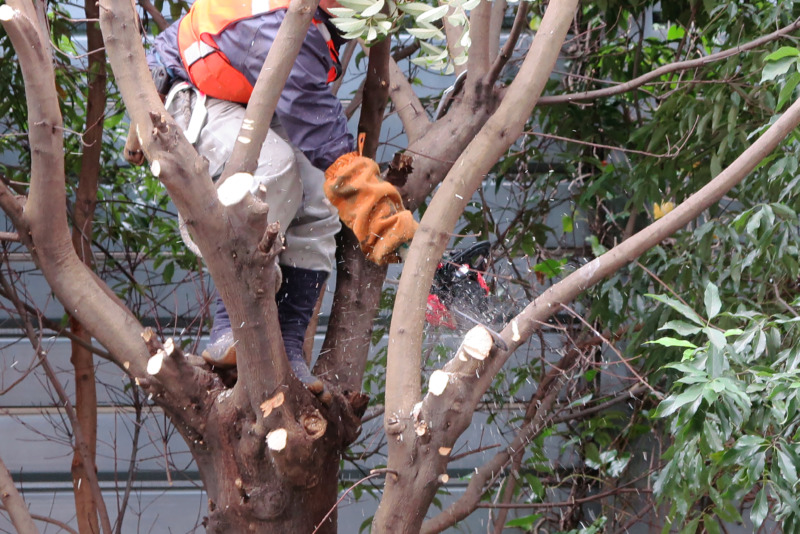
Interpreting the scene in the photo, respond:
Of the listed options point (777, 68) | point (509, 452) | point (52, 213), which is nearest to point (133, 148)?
point (52, 213)

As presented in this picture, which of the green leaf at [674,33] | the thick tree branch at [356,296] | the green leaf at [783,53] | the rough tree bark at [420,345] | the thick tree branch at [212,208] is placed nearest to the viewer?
the thick tree branch at [212,208]

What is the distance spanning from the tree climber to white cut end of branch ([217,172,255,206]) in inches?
14.5

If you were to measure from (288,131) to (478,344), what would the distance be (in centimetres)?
66

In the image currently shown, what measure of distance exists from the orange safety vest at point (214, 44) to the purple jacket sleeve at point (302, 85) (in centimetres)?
2

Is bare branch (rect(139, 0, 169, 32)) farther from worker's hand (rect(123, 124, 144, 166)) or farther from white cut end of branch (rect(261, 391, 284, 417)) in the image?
white cut end of branch (rect(261, 391, 284, 417))

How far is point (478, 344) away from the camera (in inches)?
53.1

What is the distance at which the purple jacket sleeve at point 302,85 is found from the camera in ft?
5.55

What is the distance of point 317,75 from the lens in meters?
1.74

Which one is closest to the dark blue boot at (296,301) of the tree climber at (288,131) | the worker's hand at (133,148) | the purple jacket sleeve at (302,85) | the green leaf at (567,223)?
the tree climber at (288,131)

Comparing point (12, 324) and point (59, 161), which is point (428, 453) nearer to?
point (59, 161)

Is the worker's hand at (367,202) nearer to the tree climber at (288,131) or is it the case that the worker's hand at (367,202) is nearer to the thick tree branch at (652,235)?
the tree climber at (288,131)

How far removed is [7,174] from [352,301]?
172 cm

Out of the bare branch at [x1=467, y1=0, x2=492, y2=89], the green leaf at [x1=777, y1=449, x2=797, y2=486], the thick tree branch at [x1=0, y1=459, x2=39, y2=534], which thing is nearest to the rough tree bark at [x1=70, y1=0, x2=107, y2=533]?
the thick tree branch at [x1=0, y1=459, x2=39, y2=534]

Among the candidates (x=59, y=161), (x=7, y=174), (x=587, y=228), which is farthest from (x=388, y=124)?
(x=59, y=161)
